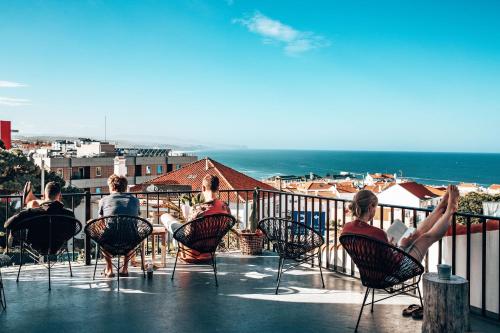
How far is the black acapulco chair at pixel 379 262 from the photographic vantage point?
3.54m

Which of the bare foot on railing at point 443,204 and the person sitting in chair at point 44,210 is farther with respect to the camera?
the person sitting in chair at point 44,210

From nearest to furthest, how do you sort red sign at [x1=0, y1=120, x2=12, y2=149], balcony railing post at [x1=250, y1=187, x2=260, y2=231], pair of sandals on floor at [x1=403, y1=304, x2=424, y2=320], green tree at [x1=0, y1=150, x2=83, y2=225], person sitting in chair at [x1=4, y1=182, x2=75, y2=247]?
1. pair of sandals on floor at [x1=403, y1=304, x2=424, y2=320]
2. person sitting in chair at [x1=4, y1=182, x2=75, y2=247]
3. balcony railing post at [x1=250, y1=187, x2=260, y2=231]
4. green tree at [x1=0, y1=150, x2=83, y2=225]
5. red sign at [x1=0, y1=120, x2=12, y2=149]

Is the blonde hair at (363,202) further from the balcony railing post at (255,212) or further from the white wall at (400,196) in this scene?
the white wall at (400,196)

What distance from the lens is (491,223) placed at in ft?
14.2

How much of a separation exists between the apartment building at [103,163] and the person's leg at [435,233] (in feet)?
139

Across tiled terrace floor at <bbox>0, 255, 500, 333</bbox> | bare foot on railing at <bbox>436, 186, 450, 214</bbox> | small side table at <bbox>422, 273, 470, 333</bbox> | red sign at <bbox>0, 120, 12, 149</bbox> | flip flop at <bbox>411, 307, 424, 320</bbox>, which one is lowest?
tiled terrace floor at <bbox>0, 255, 500, 333</bbox>

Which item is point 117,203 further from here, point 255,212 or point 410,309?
point 410,309

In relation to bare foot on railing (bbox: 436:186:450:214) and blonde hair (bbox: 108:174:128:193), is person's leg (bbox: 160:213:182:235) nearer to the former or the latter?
blonde hair (bbox: 108:174:128:193)

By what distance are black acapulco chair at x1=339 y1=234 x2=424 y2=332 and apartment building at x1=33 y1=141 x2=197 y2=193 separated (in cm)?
4223

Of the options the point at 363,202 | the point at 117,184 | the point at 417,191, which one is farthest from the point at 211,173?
the point at 363,202

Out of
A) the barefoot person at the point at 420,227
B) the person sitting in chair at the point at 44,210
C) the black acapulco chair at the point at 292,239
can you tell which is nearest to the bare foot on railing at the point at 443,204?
the barefoot person at the point at 420,227

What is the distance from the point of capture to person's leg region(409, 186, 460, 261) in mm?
3736

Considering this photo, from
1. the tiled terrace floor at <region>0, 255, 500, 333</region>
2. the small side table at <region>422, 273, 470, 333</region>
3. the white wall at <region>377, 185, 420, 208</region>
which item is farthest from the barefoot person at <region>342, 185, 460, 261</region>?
the white wall at <region>377, 185, 420, 208</region>

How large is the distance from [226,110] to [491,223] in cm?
7545
